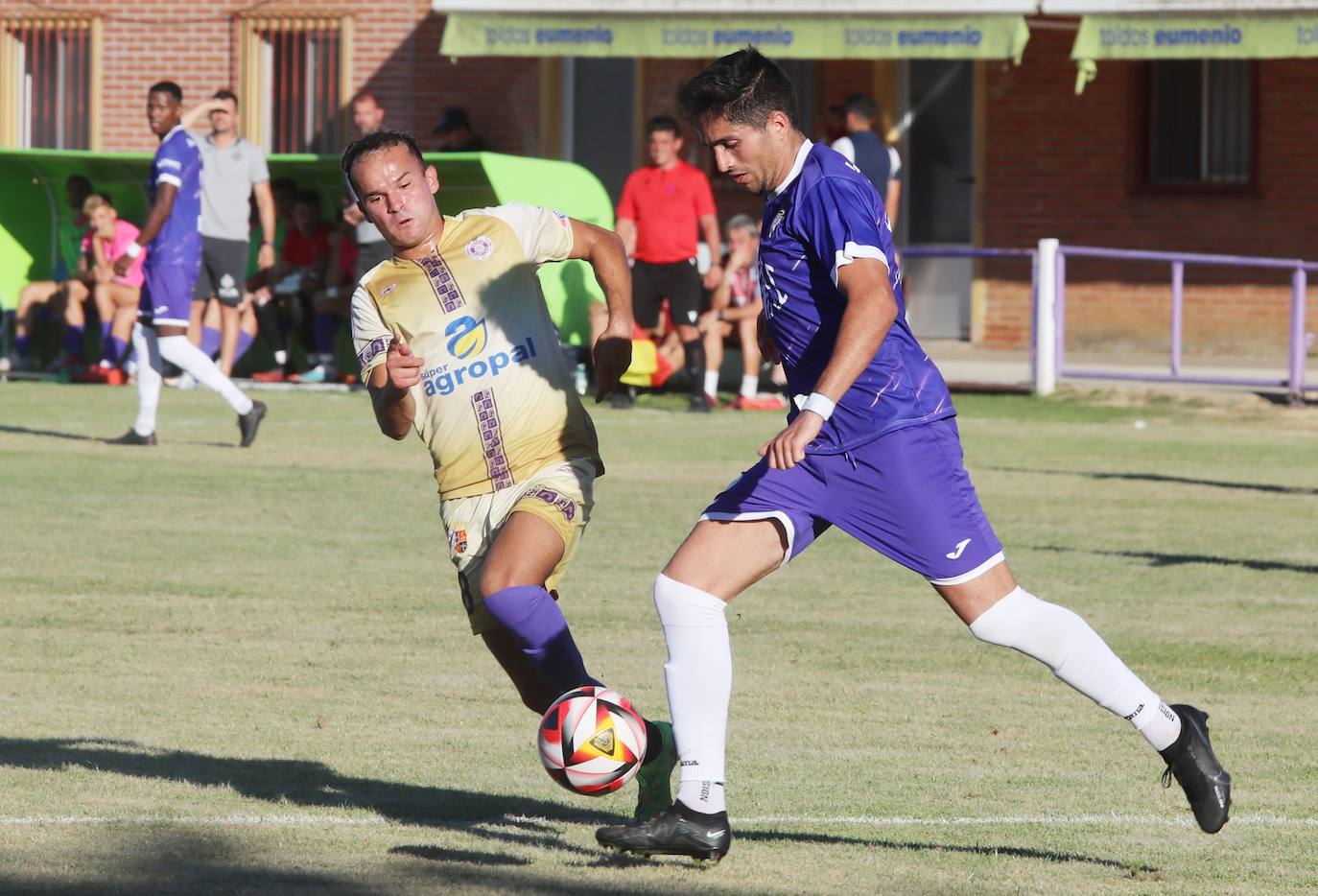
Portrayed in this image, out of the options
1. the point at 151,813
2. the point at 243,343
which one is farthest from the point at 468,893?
the point at 243,343

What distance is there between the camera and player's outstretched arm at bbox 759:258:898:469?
5117mm

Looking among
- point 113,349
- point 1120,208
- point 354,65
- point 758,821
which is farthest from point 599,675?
point 354,65

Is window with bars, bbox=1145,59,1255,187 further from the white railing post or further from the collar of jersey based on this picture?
the collar of jersey

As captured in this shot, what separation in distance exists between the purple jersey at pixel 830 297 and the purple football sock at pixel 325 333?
1506 centimetres

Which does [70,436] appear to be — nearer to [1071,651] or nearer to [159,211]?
[159,211]

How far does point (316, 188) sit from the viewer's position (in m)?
21.3

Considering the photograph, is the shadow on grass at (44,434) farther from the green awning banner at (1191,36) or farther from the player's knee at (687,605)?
the player's knee at (687,605)

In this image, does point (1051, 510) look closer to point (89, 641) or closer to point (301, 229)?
point (89, 641)

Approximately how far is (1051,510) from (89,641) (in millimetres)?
5999

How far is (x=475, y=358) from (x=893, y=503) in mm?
1209

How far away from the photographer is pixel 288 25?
2600 cm

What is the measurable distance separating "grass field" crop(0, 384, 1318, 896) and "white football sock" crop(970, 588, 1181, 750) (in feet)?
1.20

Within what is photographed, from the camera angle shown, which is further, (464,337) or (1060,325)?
(1060,325)

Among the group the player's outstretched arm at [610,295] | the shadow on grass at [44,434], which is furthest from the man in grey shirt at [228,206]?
the player's outstretched arm at [610,295]
